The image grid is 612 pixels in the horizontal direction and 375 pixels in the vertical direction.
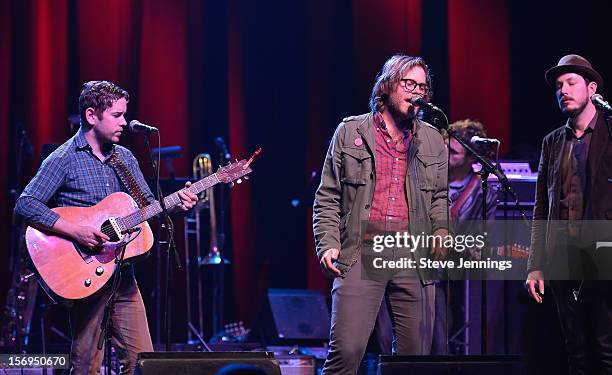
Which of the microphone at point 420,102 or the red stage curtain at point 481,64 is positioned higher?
the red stage curtain at point 481,64

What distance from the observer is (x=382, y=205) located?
482cm

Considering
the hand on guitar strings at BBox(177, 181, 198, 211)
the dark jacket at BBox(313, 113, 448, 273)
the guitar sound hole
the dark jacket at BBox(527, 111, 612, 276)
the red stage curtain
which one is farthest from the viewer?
the red stage curtain

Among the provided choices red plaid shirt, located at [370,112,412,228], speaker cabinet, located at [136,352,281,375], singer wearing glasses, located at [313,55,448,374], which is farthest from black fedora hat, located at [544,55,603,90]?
speaker cabinet, located at [136,352,281,375]

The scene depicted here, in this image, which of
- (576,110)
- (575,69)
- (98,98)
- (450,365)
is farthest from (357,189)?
(98,98)

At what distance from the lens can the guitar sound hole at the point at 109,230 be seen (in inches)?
215

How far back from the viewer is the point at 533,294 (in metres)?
5.16

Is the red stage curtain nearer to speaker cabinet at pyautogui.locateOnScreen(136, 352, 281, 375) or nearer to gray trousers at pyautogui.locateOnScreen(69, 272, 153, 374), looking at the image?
gray trousers at pyautogui.locateOnScreen(69, 272, 153, 374)

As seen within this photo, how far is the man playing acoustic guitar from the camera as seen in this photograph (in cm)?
533

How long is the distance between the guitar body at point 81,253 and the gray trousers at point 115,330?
0.11 m

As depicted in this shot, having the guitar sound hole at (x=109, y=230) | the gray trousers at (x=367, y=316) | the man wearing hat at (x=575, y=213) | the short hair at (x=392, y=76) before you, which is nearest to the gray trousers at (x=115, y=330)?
the guitar sound hole at (x=109, y=230)

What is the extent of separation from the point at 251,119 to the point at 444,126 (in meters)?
4.22

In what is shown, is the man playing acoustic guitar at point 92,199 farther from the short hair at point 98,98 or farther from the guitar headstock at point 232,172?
the guitar headstock at point 232,172

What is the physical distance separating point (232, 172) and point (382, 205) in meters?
1.37

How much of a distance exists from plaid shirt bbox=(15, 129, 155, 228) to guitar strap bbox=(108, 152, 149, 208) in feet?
0.11
